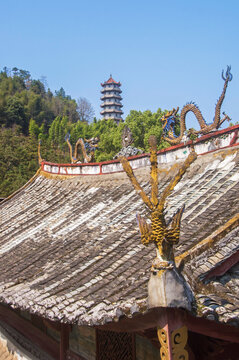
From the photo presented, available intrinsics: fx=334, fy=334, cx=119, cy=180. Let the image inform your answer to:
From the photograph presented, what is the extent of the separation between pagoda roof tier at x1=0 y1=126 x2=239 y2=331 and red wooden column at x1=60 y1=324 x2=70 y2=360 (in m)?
1.29

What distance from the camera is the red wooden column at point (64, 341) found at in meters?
6.00

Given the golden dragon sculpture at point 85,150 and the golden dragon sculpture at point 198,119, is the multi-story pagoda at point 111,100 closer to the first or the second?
the golden dragon sculpture at point 85,150

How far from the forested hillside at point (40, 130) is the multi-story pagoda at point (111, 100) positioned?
878 centimetres

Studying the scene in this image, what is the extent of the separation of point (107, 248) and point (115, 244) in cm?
Answer: 14

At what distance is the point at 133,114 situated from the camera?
31734 mm

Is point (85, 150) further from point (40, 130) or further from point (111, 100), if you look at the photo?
point (111, 100)

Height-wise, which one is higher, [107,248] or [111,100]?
[111,100]

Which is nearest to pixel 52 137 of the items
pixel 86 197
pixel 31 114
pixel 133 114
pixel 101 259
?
pixel 31 114

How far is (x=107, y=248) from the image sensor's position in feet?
17.6

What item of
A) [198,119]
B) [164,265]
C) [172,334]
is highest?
[198,119]

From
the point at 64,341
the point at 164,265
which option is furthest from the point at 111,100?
the point at 164,265

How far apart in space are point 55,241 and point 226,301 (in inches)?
173

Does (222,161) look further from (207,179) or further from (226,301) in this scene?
(226,301)

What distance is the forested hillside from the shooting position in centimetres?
3141
